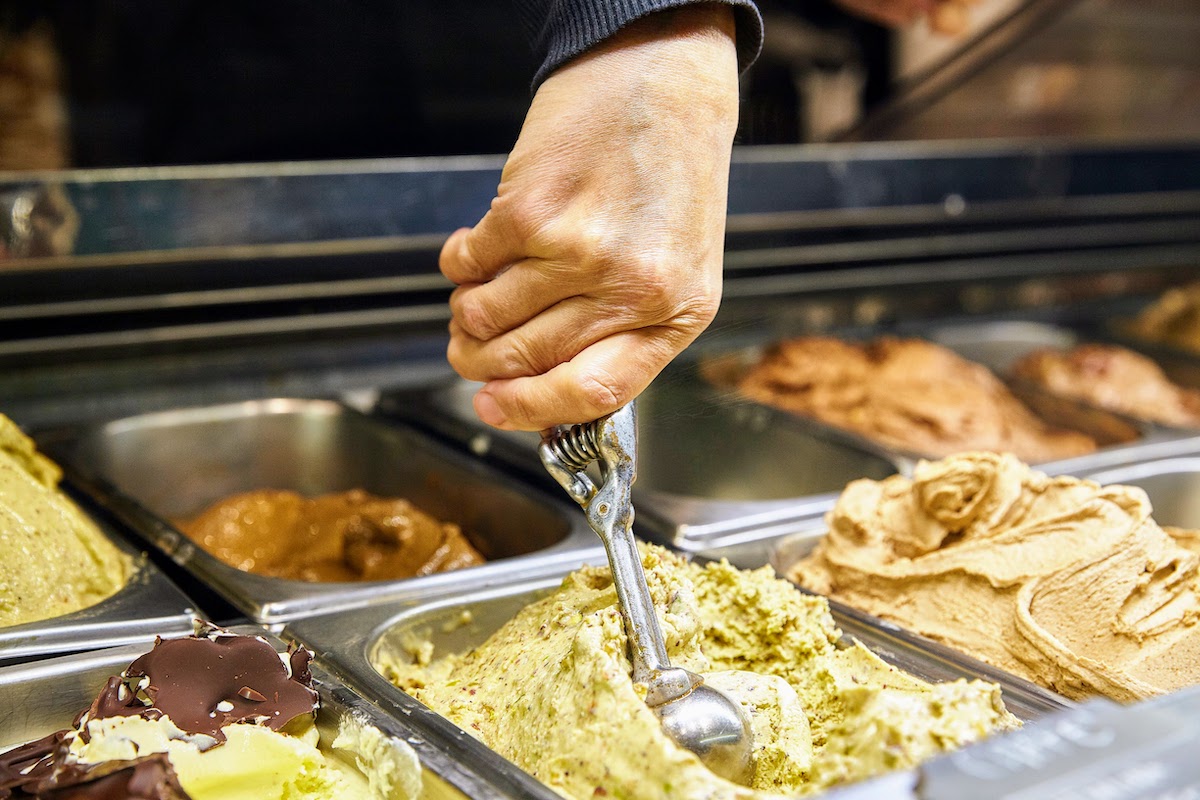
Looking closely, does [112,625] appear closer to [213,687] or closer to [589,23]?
[213,687]

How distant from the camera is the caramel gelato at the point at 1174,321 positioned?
3004 mm

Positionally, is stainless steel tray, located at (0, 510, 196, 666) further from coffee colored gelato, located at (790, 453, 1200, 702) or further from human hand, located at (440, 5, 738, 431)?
coffee colored gelato, located at (790, 453, 1200, 702)

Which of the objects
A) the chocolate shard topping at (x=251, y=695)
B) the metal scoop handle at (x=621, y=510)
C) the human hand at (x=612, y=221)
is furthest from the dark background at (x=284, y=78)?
the chocolate shard topping at (x=251, y=695)

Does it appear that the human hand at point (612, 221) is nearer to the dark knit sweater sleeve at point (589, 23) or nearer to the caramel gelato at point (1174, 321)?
the dark knit sweater sleeve at point (589, 23)

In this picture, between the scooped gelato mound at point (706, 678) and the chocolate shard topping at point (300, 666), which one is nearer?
the scooped gelato mound at point (706, 678)

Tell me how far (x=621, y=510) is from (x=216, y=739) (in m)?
0.43

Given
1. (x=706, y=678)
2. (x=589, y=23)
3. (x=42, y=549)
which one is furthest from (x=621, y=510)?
(x=42, y=549)

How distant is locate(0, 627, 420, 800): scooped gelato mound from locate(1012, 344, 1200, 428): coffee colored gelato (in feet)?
6.34

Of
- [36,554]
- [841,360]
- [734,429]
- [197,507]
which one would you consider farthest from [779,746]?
[841,360]

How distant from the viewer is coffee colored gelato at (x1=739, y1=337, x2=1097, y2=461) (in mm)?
2193

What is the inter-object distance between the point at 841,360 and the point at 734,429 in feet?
1.49

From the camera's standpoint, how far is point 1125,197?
3.04 metres

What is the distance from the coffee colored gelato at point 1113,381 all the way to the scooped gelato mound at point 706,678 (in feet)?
4.99

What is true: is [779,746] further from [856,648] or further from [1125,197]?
[1125,197]
